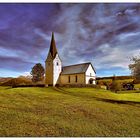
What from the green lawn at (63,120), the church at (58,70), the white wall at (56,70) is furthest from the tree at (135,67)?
the white wall at (56,70)

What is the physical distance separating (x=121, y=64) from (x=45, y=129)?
11.9 feet

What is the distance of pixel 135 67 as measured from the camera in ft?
26.6

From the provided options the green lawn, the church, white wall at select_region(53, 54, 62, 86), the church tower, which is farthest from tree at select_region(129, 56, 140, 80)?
white wall at select_region(53, 54, 62, 86)

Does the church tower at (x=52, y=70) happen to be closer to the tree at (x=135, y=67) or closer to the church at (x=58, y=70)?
the church at (x=58, y=70)

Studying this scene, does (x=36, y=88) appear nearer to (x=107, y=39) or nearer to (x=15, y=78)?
(x=15, y=78)

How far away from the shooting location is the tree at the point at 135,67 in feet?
24.1

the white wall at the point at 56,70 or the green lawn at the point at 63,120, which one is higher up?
the white wall at the point at 56,70

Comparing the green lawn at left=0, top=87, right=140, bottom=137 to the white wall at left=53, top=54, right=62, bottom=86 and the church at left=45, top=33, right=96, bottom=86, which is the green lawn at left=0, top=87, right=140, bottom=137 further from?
the white wall at left=53, top=54, right=62, bottom=86

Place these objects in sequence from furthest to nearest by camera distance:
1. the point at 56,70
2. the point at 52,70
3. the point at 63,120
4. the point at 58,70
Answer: the point at 58,70, the point at 56,70, the point at 52,70, the point at 63,120

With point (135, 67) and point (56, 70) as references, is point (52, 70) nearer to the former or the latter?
point (56, 70)

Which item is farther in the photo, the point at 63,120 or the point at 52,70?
the point at 52,70

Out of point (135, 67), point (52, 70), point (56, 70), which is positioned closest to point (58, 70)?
point (56, 70)

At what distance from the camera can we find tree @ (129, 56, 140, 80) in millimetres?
7338

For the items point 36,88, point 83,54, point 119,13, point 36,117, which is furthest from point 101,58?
point 36,88
